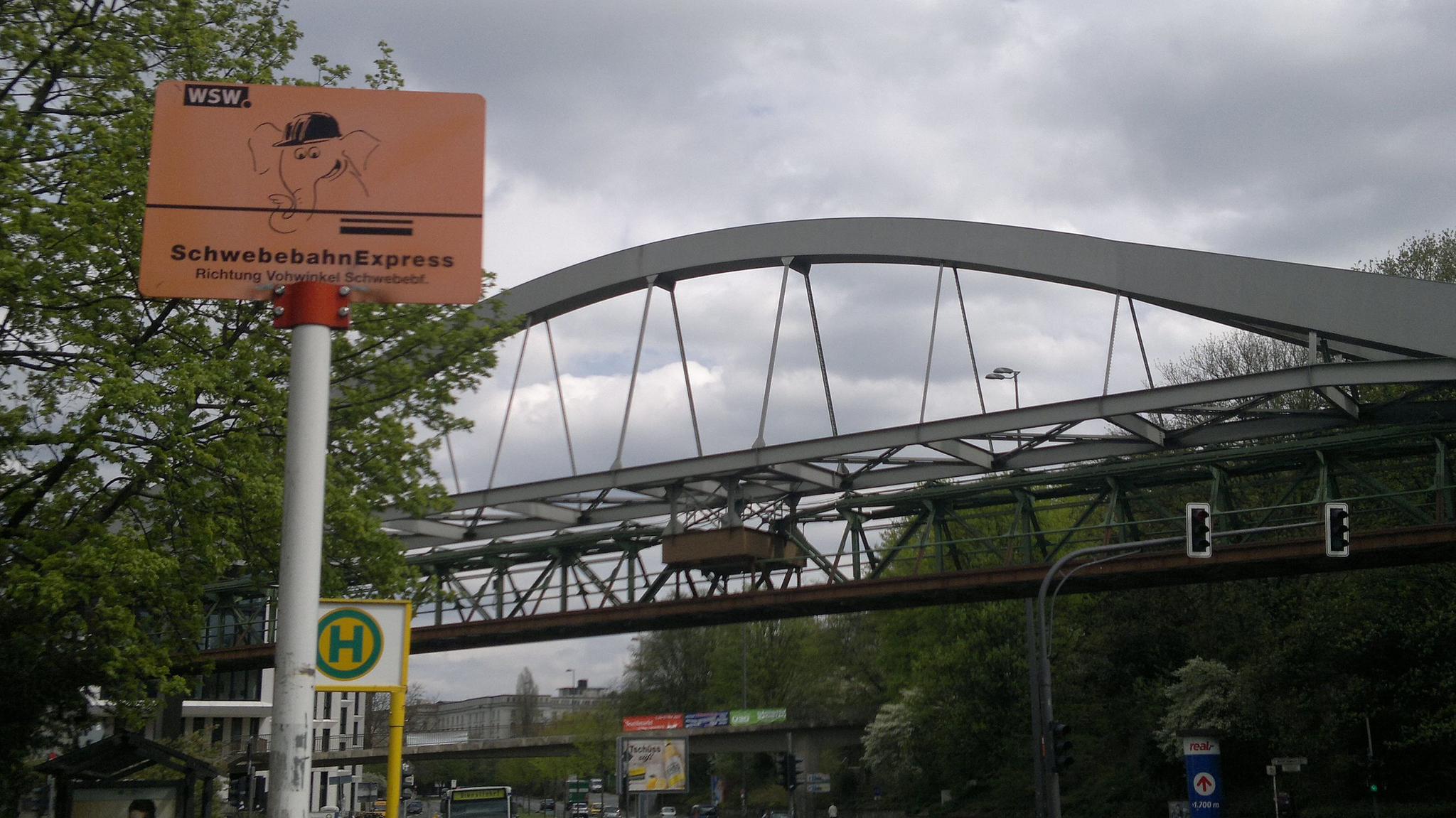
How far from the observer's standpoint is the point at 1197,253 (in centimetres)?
2880

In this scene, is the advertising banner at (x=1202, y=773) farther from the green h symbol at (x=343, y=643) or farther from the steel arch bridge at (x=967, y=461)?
the green h symbol at (x=343, y=643)

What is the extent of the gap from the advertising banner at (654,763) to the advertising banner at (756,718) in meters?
22.3

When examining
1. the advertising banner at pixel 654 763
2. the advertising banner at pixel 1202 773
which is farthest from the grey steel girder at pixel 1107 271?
the advertising banner at pixel 654 763

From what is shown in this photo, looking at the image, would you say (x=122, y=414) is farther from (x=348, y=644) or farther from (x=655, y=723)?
(x=655, y=723)

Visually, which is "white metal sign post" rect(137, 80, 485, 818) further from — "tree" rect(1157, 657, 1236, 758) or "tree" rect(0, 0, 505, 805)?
"tree" rect(1157, 657, 1236, 758)

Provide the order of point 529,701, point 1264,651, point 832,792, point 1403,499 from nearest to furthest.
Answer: point 1403,499 → point 1264,651 → point 832,792 → point 529,701

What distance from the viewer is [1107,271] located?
98.6 ft

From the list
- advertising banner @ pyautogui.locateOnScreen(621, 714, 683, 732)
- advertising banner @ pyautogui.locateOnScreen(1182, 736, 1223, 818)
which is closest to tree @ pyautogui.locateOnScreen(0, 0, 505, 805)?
advertising banner @ pyautogui.locateOnScreen(1182, 736, 1223, 818)

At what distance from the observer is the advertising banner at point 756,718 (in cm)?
7056

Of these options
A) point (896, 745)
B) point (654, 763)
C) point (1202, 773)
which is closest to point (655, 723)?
point (896, 745)

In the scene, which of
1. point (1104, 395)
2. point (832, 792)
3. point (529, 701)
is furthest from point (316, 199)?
point (529, 701)

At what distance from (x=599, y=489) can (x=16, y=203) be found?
22.0 metres

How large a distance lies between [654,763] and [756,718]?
2383 cm

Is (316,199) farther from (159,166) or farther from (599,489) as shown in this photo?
(599,489)
